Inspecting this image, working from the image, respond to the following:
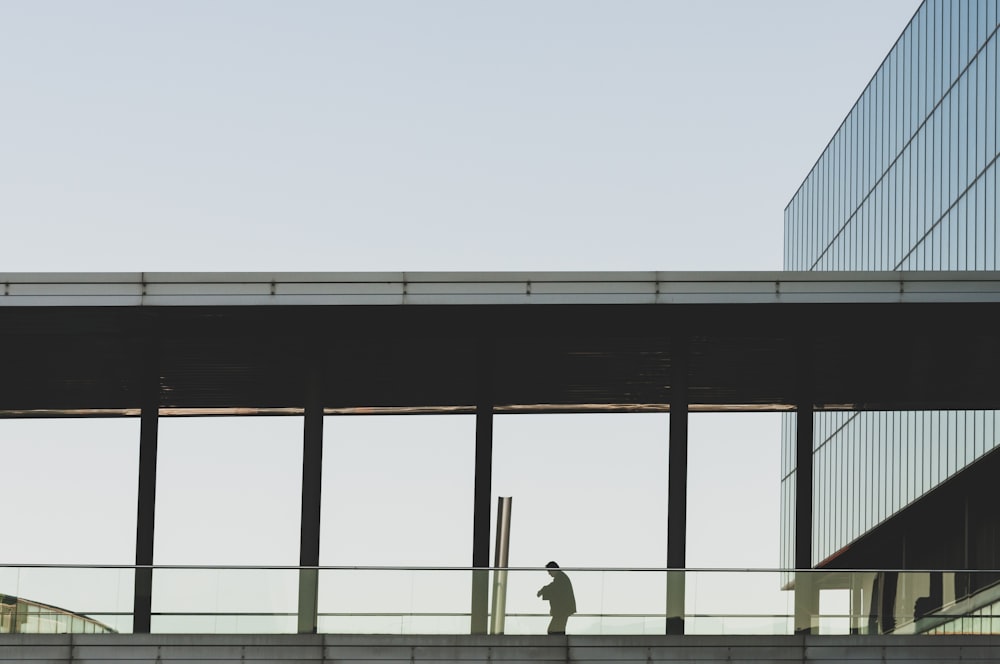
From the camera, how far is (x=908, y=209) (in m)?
50.1

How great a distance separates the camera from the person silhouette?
2050 cm

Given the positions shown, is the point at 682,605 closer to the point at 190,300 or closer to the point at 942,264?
the point at 190,300

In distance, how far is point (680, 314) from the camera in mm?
23000

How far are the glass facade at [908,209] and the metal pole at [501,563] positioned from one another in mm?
18454

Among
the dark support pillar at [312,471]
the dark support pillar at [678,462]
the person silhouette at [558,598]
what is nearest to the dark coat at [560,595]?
the person silhouette at [558,598]

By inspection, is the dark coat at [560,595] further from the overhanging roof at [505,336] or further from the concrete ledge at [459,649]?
the overhanging roof at [505,336]

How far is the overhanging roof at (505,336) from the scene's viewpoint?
2256 centimetres

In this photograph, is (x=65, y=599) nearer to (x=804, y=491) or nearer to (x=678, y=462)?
(x=678, y=462)

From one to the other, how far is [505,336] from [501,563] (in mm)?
3264

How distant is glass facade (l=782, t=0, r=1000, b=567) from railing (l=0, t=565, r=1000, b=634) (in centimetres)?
1936

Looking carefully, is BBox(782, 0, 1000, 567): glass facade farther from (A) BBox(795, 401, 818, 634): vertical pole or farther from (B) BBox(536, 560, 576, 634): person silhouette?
(B) BBox(536, 560, 576, 634): person silhouette

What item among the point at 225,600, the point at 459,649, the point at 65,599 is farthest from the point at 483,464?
the point at 65,599

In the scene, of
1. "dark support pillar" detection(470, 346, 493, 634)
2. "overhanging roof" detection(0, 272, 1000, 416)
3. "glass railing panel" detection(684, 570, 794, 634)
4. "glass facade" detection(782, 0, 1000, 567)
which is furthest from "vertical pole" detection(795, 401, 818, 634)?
"glass facade" detection(782, 0, 1000, 567)

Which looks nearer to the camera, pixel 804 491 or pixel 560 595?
pixel 560 595
